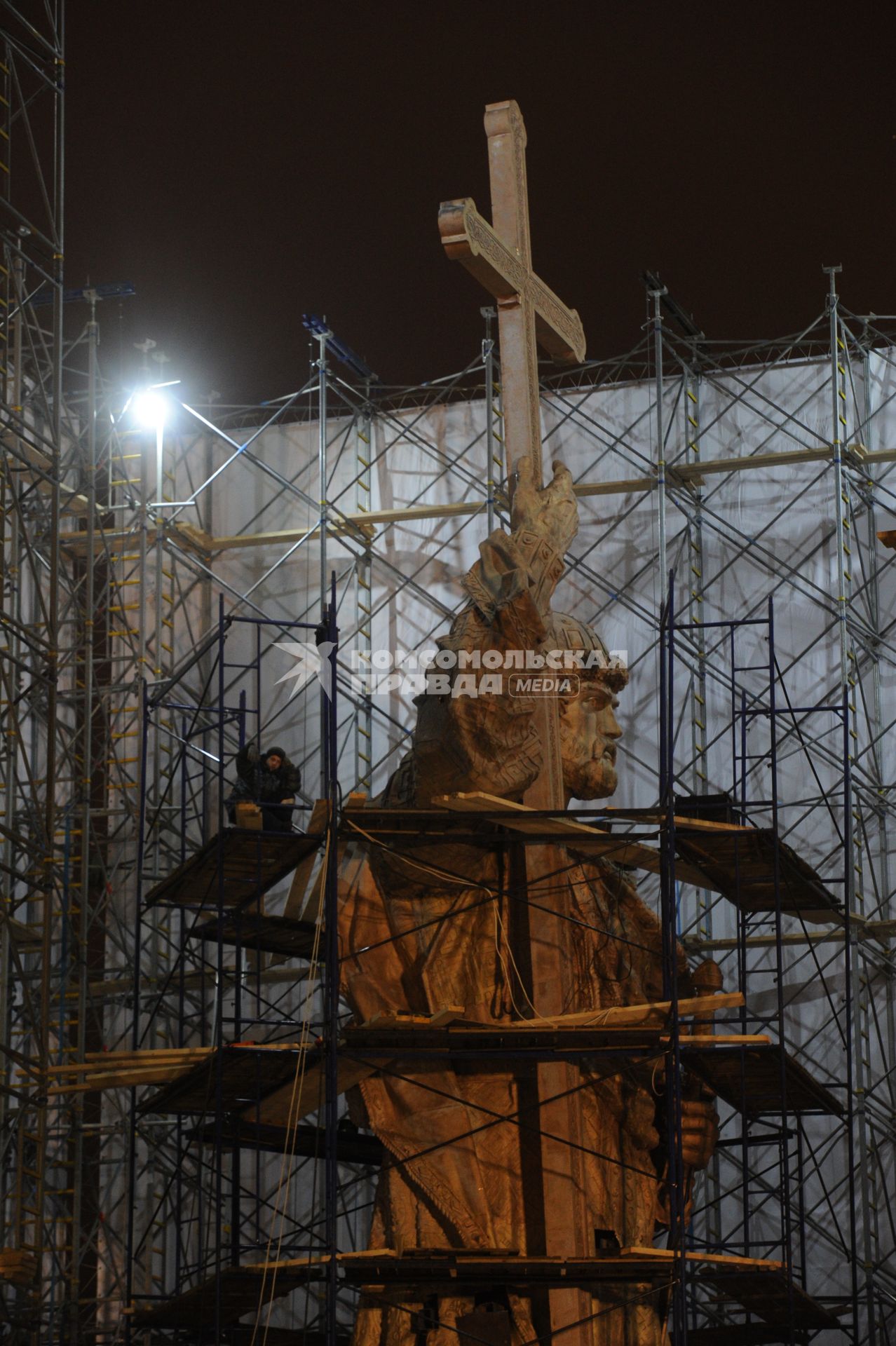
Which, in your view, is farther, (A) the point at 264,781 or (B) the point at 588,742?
(A) the point at 264,781

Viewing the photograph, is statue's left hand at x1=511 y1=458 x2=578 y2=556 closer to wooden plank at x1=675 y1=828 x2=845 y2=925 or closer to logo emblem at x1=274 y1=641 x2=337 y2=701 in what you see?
wooden plank at x1=675 y1=828 x2=845 y2=925

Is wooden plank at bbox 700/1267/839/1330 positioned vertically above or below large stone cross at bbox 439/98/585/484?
below

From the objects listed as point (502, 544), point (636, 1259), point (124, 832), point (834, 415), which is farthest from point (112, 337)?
point (636, 1259)

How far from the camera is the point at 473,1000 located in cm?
1352

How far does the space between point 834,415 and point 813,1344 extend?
961 centimetres

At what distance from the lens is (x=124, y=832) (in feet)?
78.0

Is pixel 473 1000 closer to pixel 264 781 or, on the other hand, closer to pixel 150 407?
pixel 264 781

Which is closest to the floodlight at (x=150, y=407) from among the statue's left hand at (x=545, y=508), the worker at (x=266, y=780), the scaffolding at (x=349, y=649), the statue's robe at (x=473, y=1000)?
the scaffolding at (x=349, y=649)

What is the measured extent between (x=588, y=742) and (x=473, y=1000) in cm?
190

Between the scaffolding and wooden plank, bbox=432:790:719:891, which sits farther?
the scaffolding

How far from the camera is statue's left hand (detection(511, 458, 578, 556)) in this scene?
1340 cm

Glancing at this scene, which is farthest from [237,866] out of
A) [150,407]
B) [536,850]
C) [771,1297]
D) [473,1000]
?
[150,407]

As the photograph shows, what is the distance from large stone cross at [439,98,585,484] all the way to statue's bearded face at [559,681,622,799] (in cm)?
153

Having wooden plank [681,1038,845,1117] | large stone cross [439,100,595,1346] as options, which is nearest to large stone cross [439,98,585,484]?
large stone cross [439,100,595,1346]
